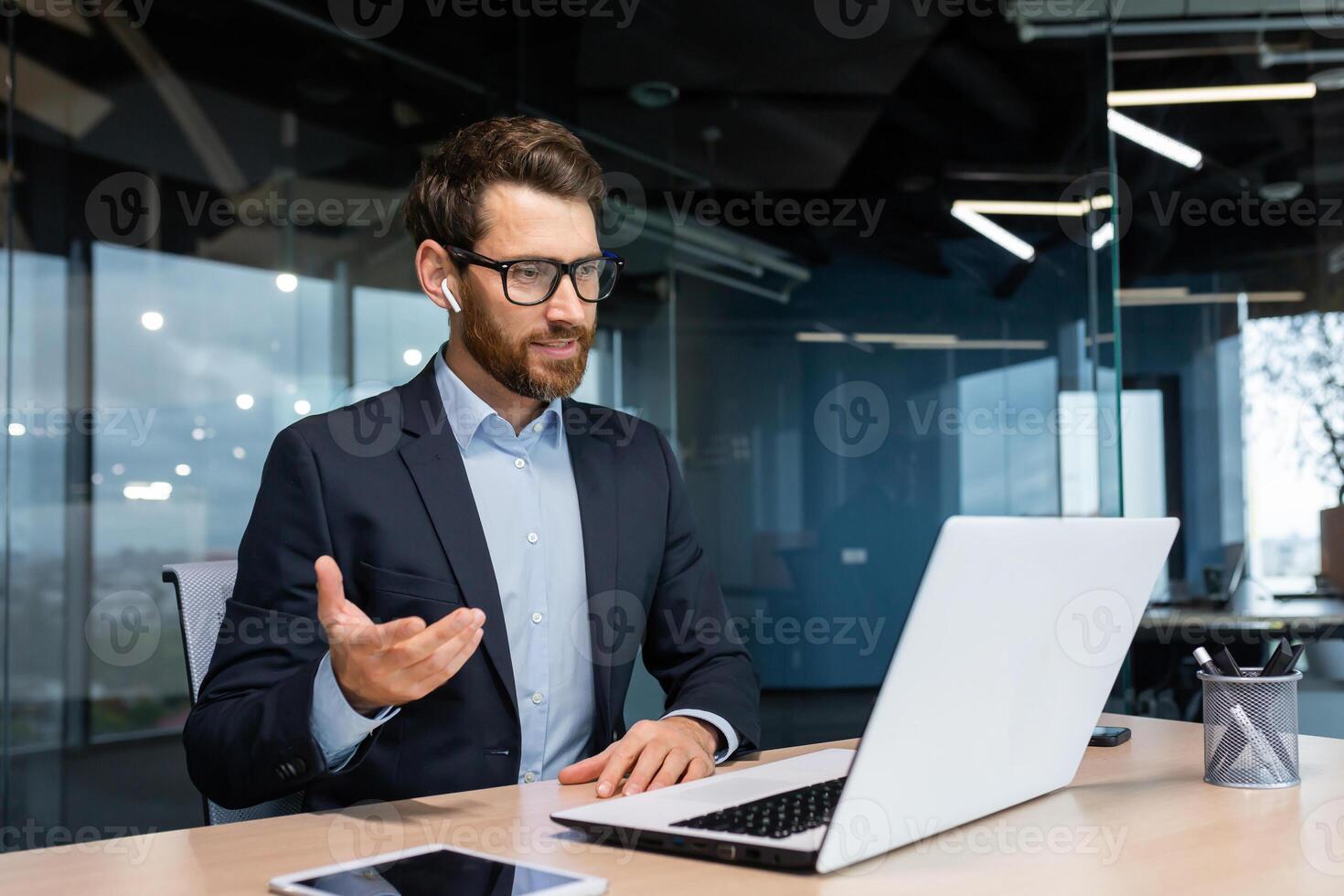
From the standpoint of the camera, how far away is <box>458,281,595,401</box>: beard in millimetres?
1783

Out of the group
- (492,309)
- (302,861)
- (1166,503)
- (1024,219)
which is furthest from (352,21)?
(302,861)

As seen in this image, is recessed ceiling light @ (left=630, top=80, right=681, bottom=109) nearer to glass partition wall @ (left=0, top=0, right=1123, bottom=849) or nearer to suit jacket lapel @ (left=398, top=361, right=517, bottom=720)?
glass partition wall @ (left=0, top=0, right=1123, bottom=849)

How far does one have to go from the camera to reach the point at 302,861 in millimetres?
1062

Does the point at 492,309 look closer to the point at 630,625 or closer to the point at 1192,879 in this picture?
the point at 630,625

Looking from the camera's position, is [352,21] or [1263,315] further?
[352,21]

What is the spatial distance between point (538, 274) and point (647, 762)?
2.56 ft

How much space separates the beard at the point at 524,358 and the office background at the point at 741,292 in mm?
1945

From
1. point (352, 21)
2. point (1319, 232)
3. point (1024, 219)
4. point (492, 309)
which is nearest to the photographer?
point (492, 309)

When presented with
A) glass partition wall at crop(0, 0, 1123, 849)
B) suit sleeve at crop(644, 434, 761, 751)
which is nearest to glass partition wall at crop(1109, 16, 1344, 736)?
glass partition wall at crop(0, 0, 1123, 849)

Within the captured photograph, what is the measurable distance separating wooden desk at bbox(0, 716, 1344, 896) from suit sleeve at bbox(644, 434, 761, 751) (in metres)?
0.37

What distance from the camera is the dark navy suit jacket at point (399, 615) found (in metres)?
1.42

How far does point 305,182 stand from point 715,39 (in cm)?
152

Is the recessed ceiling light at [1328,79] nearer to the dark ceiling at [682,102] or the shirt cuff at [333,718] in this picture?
the dark ceiling at [682,102]

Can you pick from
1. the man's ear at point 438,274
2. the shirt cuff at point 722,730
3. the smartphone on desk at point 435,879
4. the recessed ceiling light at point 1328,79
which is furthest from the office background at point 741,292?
the smartphone on desk at point 435,879
